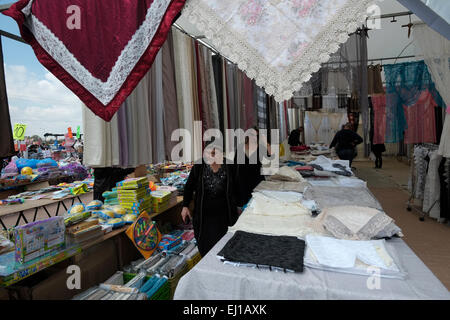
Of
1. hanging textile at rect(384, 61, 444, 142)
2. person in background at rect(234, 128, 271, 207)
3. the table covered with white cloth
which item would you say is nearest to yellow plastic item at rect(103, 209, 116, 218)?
person in background at rect(234, 128, 271, 207)

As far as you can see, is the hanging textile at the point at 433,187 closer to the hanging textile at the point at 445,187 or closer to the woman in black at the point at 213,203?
the hanging textile at the point at 445,187

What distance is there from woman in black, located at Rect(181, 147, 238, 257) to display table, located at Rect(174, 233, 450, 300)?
54.0 inches

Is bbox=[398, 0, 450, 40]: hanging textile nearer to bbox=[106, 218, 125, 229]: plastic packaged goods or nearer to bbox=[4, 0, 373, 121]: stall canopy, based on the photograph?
bbox=[4, 0, 373, 121]: stall canopy

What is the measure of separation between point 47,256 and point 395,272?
2.11 m

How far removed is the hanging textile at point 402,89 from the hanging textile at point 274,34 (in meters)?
5.06

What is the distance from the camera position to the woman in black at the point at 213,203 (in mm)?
2689

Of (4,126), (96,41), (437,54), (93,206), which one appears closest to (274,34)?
(96,41)

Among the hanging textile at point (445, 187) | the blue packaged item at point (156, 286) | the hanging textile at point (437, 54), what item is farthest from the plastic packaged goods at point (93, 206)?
the hanging textile at point (445, 187)

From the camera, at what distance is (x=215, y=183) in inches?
106

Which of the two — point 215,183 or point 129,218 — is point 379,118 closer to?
point 215,183

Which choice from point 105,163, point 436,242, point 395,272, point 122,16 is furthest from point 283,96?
point 436,242

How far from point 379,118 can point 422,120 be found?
202 cm

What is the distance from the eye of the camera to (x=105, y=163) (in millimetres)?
2238
